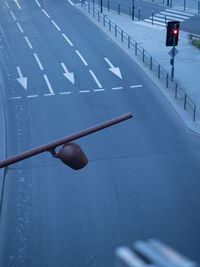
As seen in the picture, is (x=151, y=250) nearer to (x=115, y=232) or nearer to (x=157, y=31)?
(x=115, y=232)

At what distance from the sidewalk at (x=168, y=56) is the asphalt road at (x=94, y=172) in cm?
65

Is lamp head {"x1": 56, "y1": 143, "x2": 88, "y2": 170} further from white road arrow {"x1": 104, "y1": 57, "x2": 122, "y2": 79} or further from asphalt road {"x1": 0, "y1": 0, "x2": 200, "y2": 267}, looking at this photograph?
white road arrow {"x1": 104, "y1": 57, "x2": 122, "y2": 79}

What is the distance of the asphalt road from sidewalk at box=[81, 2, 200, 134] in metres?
0.65

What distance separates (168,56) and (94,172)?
14.2m

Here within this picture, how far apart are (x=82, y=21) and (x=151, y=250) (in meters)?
34.2

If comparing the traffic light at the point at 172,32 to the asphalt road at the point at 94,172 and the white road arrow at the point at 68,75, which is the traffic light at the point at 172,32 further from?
the white road arrow at the point at 68,75

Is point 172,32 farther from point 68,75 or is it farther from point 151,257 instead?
point 151,257

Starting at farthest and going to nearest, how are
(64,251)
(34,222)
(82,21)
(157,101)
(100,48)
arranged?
(82,21)
(100,48)
(157,101)
(34,222)
(64,251)

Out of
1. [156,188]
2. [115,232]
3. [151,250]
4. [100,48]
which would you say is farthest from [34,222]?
[100,48]

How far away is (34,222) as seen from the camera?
11938 mm

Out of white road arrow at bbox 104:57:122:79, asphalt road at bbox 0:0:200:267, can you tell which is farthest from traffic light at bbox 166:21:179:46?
white road arrow at bbox 104:57:122:79

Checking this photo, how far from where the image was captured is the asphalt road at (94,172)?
36.7 ft

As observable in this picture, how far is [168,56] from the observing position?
26422 millimetres

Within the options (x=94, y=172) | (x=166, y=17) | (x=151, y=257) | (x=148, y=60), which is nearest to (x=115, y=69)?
(x=148, y=60)
